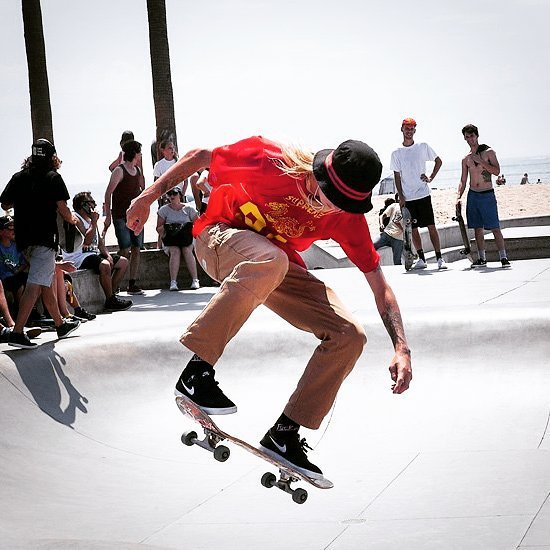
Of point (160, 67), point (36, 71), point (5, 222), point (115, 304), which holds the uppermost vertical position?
point (36, 71)

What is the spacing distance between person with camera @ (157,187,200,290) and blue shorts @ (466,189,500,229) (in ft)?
11.8

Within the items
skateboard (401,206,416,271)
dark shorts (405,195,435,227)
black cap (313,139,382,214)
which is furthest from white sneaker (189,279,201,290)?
black cap (313,139,382,214)

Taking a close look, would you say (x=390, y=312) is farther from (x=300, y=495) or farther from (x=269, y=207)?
(x=300, y=495)

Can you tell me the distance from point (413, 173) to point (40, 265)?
6056 mm

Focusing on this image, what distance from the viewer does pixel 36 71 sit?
17031 mm

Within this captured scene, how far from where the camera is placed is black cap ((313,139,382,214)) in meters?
4.50

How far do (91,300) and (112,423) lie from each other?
4055mm

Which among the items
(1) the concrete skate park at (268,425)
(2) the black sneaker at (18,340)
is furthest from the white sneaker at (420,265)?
(2) the black sneaker at (18,340)

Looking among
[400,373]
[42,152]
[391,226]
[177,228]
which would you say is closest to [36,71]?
[177,228]

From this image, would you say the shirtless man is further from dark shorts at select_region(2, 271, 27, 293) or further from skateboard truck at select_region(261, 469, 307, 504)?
skateboard truck at select_region(261, 469, 307, 504)

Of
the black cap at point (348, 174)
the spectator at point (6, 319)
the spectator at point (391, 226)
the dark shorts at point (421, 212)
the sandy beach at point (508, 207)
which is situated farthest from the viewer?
the sandy beach at point (508, 207)

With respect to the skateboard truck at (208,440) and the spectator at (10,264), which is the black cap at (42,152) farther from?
the skateboard truck at (208,440)

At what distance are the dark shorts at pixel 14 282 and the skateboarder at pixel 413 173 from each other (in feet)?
17.5

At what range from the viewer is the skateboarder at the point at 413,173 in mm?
12938
